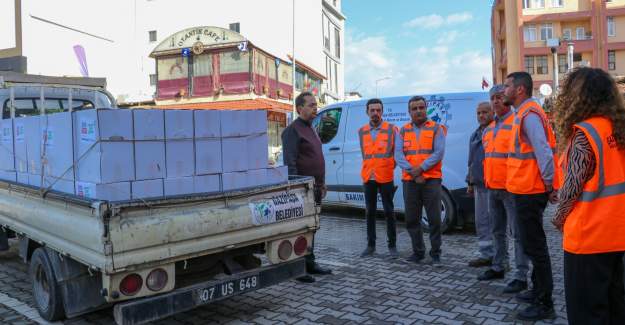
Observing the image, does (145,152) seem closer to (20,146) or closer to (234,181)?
(234,181)

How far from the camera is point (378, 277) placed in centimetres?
518

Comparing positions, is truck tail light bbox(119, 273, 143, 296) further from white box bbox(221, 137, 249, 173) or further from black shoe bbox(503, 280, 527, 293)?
black shoe bbox(503, 280, 527, 293)

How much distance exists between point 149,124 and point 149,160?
25cm

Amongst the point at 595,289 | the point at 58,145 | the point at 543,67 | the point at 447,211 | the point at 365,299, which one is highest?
the point at 543,67

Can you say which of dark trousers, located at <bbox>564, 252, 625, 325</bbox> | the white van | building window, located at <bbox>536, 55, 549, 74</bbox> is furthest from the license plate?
building window, located at <bbox>536, 55, 549, 74</bbox>

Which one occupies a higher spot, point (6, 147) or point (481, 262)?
point (6, 147)

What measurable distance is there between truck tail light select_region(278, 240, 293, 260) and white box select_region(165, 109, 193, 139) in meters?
1.19

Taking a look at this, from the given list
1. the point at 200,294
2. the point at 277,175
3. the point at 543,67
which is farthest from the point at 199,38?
the point at 543,67

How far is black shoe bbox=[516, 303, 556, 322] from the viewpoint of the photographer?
3.84 metres

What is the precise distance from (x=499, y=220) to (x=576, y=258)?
8.29 ft

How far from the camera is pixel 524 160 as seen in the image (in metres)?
3.96

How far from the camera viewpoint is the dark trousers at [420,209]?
5.61m

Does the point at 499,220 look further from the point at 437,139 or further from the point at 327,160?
the point at 327,160

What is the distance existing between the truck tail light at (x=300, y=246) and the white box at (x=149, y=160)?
4.41 ft
